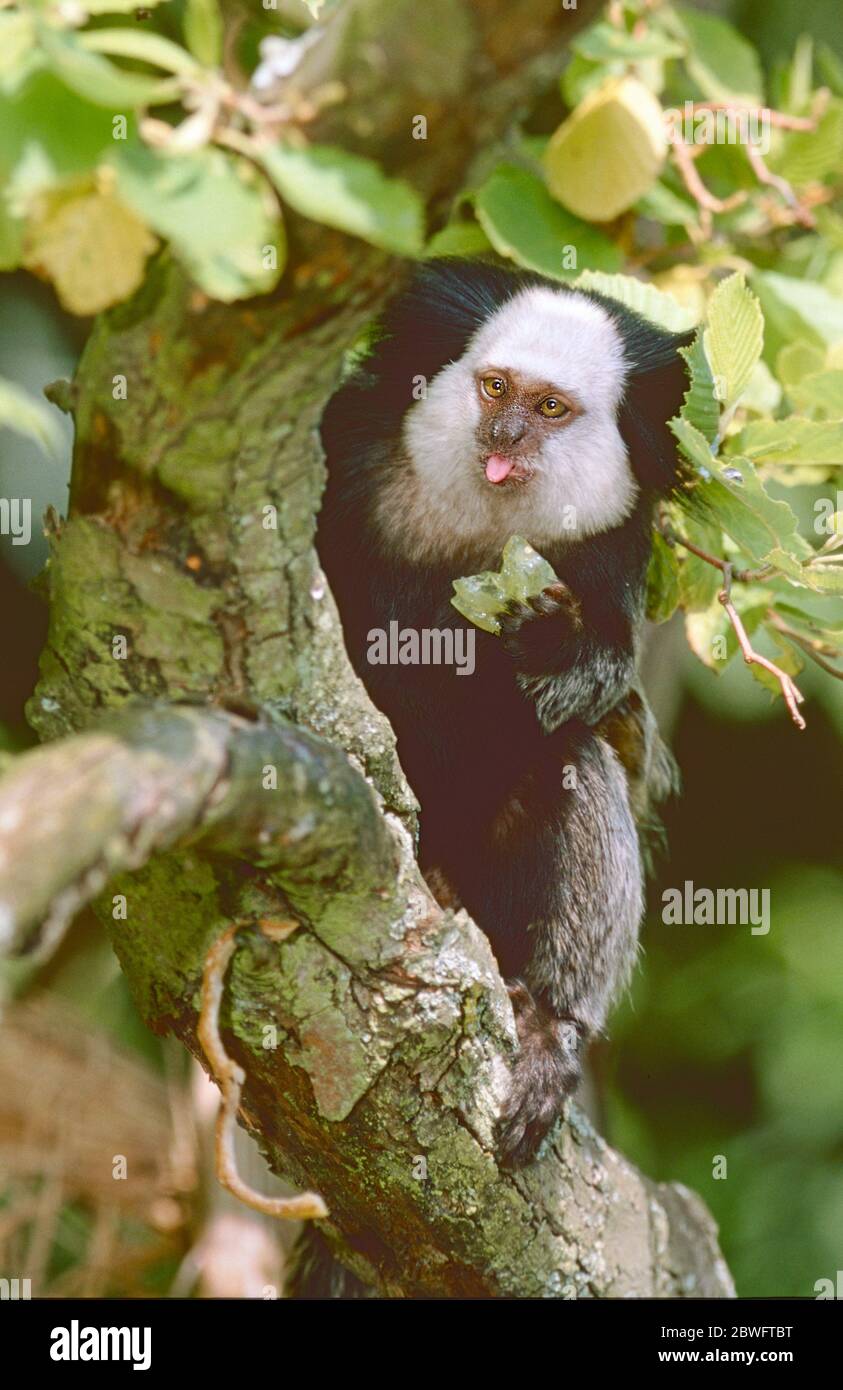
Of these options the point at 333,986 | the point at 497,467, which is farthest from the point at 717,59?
the point at 333,986

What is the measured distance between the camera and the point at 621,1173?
3.34 m

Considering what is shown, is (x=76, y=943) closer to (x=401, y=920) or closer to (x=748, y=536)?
(x=401, y=920)

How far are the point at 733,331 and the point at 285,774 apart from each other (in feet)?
3.70

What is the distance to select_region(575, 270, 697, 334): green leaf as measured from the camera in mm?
3256

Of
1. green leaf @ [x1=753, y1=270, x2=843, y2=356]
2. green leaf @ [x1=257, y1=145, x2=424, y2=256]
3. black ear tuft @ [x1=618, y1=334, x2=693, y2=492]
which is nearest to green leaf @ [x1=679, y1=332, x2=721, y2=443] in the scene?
black ear tuft @ [x1=618, y1=334, x2=693, y2=492]

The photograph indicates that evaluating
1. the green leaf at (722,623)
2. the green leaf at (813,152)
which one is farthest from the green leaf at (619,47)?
the green leaf at (722,623)

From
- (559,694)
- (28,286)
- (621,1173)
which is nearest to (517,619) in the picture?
(559,694)

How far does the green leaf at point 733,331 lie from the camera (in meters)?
2.41

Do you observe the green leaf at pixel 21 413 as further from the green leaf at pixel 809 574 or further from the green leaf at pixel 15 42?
the green leaf at pixel 809 574

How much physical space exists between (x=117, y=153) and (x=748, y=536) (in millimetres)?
1393

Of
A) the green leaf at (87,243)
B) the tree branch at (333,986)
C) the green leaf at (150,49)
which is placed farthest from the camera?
the tree branch at (333,986)

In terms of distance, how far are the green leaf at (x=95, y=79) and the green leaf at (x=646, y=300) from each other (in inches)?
81.9

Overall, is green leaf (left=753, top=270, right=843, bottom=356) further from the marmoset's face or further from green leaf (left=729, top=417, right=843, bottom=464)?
green leaf (left=729, top=417, right=843, bottom=464)

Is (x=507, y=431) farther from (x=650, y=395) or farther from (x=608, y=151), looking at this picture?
(x=608, y=151)
